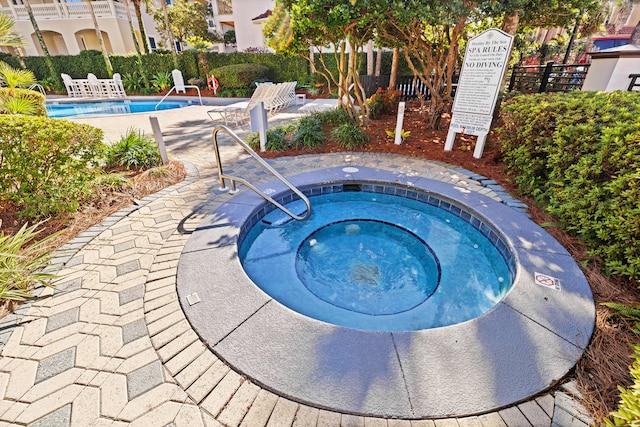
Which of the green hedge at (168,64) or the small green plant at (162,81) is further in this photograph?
the small green plant at (162,81)

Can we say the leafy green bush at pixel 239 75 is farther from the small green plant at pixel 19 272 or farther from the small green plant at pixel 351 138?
the small green plant at pixel 19 272

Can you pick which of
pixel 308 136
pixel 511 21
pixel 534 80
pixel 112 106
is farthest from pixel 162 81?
pixel 534 80

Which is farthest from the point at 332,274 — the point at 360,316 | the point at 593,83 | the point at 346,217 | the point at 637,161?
the point at 593,83

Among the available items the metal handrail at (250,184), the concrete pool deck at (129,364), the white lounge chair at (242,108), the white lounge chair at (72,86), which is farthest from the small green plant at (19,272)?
the white lounge chair at (72,86)

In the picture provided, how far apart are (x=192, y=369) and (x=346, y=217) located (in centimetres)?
290

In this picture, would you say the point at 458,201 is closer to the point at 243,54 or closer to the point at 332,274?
the point at 332,274

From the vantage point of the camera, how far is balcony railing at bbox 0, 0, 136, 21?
69.9ft

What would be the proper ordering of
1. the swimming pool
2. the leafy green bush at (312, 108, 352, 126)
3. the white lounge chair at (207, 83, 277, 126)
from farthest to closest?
1. the swimming pool
2. the white lounge chair at (207, 83, 277, 126)
3. the leafy green bush at (312, 108, 352, 126)

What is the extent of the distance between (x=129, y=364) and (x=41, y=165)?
3.03 metres

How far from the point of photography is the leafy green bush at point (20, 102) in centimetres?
498

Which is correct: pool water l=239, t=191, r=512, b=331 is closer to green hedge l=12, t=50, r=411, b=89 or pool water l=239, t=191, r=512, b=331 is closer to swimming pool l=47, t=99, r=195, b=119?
swimming pool l=47, t=99, r=195, b=119

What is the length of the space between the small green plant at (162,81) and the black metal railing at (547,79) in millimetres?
17813

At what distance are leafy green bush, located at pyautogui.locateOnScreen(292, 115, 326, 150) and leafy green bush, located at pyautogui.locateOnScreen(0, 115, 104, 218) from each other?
394cm

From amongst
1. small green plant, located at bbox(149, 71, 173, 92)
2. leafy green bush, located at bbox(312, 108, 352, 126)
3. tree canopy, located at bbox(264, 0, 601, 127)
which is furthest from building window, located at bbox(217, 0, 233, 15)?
leafy green bush, located at bbox(312, 108, 352, 126)
